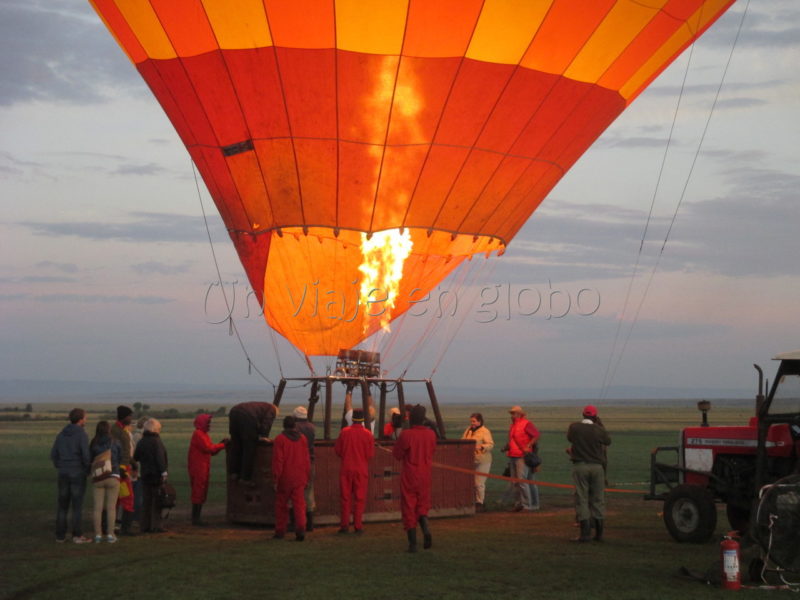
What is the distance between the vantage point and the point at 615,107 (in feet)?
50.2

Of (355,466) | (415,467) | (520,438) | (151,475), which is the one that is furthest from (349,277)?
(415,467)

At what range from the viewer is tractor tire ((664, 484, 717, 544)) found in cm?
1168

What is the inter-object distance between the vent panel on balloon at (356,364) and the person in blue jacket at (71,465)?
12.0ft

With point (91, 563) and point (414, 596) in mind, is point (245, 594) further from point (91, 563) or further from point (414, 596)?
point (91, 563)

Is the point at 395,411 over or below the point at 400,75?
below

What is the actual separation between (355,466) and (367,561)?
1.95 meters

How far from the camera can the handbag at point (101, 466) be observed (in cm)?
1195

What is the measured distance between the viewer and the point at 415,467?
11328 mm

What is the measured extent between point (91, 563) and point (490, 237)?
7.25m

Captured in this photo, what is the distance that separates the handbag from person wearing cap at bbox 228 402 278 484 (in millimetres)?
1604

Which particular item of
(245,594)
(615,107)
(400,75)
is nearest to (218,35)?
(400,75)

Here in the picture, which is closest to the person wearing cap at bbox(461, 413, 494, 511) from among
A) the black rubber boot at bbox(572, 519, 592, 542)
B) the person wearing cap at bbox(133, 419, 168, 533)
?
the black rubber boot at bbox(572, 519, 592, 542)

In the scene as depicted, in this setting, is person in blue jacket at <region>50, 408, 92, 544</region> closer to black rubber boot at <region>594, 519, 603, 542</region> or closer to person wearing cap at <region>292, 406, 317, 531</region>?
person wearing cap at <region>292, 406, 317, 531</region>

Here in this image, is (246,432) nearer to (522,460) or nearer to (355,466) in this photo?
(355,466)
